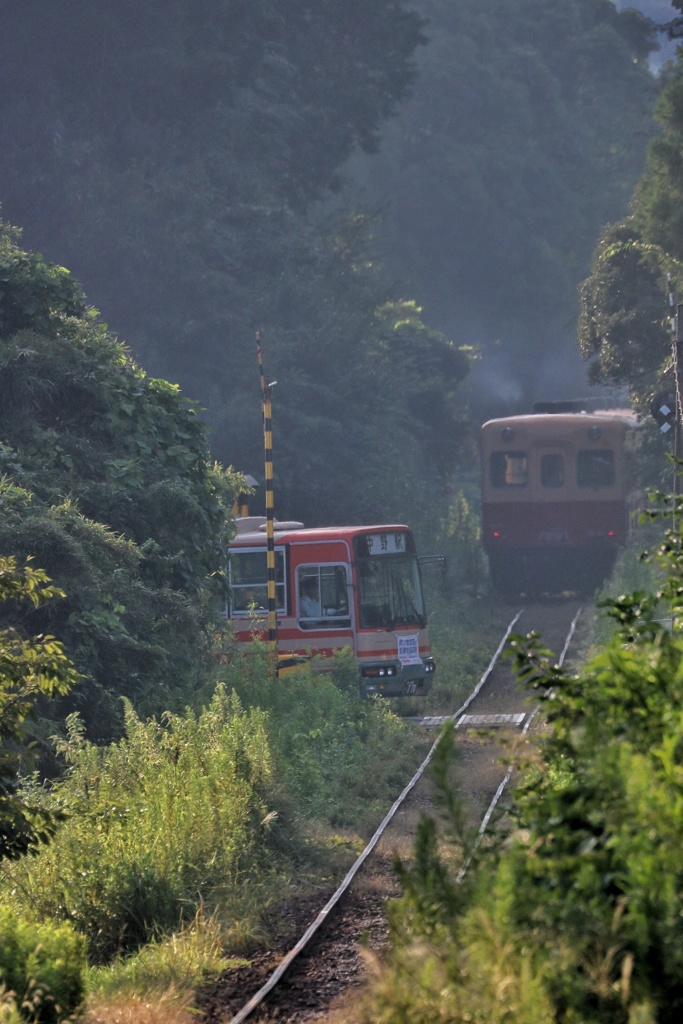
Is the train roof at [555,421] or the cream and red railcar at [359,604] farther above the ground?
the train roof at [555,421]

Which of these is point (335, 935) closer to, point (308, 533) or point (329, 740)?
point (329, 740)

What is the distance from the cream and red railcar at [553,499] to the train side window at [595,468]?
21mm

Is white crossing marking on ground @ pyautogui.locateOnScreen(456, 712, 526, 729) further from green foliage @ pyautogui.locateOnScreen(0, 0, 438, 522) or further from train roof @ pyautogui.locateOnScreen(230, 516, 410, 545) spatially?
green foliage @ pyautogui.locateOnScreen(0, 0, 438, 522)

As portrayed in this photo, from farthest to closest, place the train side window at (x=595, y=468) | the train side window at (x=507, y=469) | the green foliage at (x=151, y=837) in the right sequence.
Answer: the train side window at (x=507, y=469) → the train side window at (x=595, y=468) → the green foliage at (x=151, y=837)

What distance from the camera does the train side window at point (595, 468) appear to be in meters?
28.3

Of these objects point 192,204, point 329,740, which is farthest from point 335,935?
point 192,204

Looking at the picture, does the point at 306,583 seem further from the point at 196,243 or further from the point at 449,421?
the point at 449,421

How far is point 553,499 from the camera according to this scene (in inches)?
1128

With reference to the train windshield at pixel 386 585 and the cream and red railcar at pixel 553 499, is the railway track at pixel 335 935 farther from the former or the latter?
the cream and red railcar at pixel 553 499

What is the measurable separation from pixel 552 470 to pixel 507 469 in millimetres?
1057

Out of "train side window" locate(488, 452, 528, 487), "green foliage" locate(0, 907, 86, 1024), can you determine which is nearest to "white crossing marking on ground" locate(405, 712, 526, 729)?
"green foliage" locate(0, 907, 86, 1024)

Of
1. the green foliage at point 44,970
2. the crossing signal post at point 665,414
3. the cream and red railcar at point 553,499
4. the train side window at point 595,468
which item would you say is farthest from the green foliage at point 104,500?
the train side window at point 595,468

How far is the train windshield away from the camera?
18.4 m

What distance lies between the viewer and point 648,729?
3932mm
